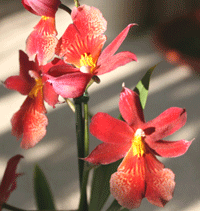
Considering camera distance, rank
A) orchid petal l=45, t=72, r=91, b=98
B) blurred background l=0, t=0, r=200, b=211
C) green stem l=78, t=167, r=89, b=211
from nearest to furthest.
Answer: orchid petal l=45, t=72, r=91, b=98, green stem l=78, t=167, r=89, b=211, blurred background l=0, t=0, r=200, b=211

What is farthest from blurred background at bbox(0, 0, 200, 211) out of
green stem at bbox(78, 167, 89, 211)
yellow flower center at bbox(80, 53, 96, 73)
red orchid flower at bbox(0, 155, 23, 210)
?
yellow flower center at bbox(80, 53, 96, 73)

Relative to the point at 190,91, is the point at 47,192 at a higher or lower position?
higher

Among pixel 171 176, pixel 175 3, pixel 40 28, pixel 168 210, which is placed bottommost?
pixel 168 210

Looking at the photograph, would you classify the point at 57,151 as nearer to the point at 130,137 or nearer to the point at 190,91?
the point at 190,91

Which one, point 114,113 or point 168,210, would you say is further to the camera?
point 114,113

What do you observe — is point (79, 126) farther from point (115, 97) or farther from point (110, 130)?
point (115, 97)

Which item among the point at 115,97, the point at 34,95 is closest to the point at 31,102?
the point at 34,95

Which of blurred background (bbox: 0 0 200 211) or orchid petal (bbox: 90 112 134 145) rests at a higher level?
orchid petal (bbox: 90 112 134 145)

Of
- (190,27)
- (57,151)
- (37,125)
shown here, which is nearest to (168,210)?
(57,151)

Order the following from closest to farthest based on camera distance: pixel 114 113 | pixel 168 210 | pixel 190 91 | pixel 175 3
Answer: pixel 168 210 < pixel 114 113 < pixel 190 91 < pixel 175 3

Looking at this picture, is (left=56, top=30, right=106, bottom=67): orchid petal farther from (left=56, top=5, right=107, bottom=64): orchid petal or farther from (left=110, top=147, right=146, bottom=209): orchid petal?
(left=110, top=147, right=146, bottom=209): orchid petal
